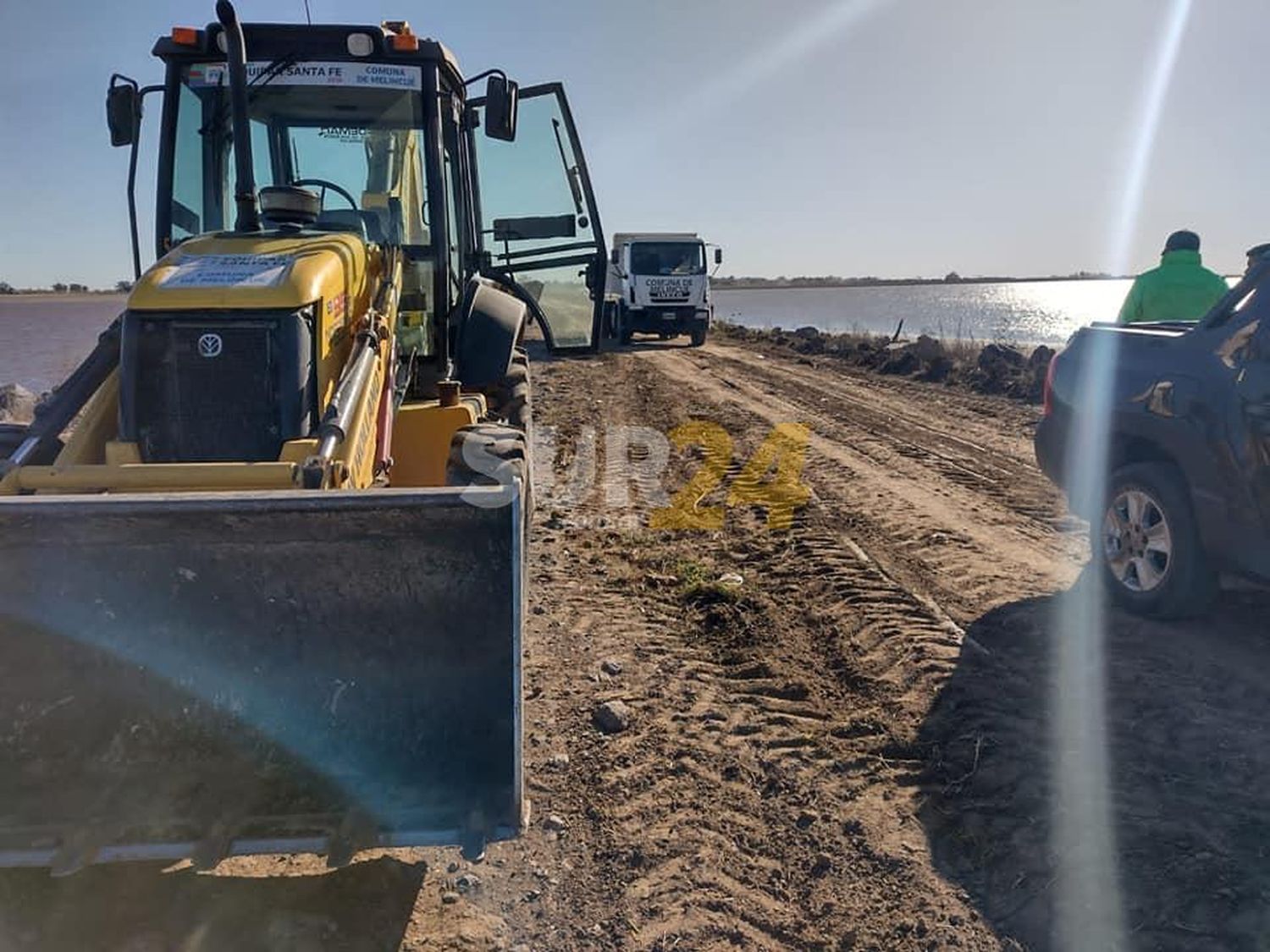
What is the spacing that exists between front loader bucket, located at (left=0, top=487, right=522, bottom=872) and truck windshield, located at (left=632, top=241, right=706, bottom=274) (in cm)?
2280

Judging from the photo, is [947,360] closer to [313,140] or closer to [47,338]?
[313,140]

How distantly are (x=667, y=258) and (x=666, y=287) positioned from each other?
2.77 ft

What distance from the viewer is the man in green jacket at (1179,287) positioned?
6551 millimetres

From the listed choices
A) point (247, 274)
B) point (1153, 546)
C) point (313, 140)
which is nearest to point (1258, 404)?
point (1153, 546)

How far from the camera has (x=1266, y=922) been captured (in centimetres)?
269

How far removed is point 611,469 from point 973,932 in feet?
21.8

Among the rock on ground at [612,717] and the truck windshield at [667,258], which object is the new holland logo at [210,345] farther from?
the truck windshield at [667,258]

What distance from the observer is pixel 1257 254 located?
4812mm

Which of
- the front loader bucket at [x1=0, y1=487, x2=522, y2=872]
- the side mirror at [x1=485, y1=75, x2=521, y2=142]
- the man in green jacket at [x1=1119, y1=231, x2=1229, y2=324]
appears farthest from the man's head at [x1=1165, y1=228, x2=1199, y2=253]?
the front loader bucket at [x1=0, y1=487, x2=522, y2=872]

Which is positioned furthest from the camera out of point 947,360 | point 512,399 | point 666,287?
point 666,287

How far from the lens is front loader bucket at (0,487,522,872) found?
8.90ft

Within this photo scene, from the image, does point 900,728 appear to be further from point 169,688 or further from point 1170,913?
point 169,688

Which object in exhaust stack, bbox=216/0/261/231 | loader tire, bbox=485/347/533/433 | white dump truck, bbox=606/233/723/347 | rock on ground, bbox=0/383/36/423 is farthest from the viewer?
white dump truck, bbox=606/233/723/347

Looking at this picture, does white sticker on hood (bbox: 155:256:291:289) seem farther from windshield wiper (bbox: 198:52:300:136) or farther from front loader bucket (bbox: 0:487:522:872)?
windshield wiper (bbox: 198:52:300:136)
